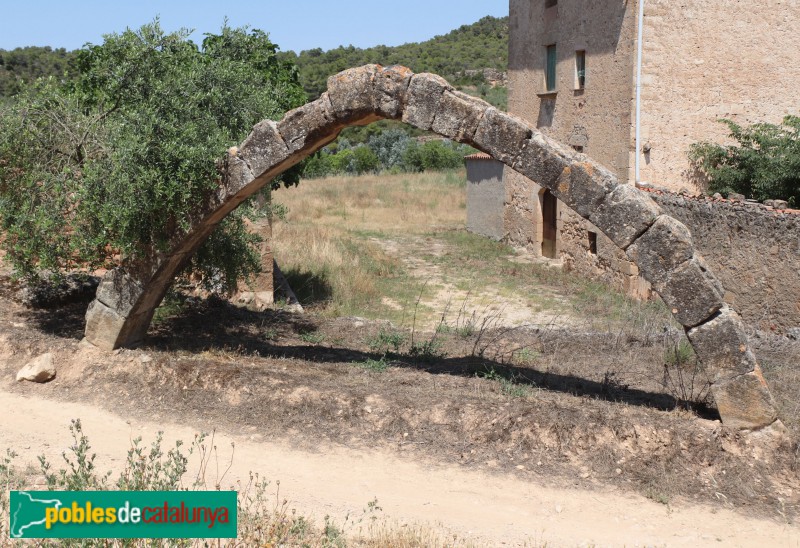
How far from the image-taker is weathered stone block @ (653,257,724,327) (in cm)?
715

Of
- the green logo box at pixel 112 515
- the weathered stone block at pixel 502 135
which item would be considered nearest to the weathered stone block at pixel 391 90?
the weathered stone block at pixel 502 135

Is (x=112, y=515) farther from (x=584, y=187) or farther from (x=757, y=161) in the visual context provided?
(x=757, y=161)

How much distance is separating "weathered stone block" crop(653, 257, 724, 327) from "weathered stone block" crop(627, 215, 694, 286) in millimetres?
66

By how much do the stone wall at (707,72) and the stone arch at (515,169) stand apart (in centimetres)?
839

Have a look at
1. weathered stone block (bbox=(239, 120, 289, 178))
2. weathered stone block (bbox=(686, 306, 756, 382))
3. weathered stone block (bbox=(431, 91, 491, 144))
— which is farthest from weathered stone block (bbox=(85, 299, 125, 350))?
weathered stone block (bbox=(686, 306, 756, 382))

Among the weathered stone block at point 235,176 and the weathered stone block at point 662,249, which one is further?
the weathered stone block at point 235,176

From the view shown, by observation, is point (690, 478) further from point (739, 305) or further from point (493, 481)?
point (739, 305)

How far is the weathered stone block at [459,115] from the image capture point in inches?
308

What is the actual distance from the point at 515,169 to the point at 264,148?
2.67 metres

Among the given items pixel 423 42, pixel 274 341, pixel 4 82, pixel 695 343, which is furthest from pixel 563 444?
pixel 423 42

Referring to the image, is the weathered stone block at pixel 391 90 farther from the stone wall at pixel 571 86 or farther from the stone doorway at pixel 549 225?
the stone doorway at pixel 549 225

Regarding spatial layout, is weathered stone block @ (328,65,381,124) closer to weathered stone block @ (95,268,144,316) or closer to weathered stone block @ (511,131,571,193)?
weathered stone block @ (511,131,571,193)

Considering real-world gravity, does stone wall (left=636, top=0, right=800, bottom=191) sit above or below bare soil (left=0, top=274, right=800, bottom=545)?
above

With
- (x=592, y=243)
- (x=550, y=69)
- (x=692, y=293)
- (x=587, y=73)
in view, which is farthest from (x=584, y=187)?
(x=550, y=69)
